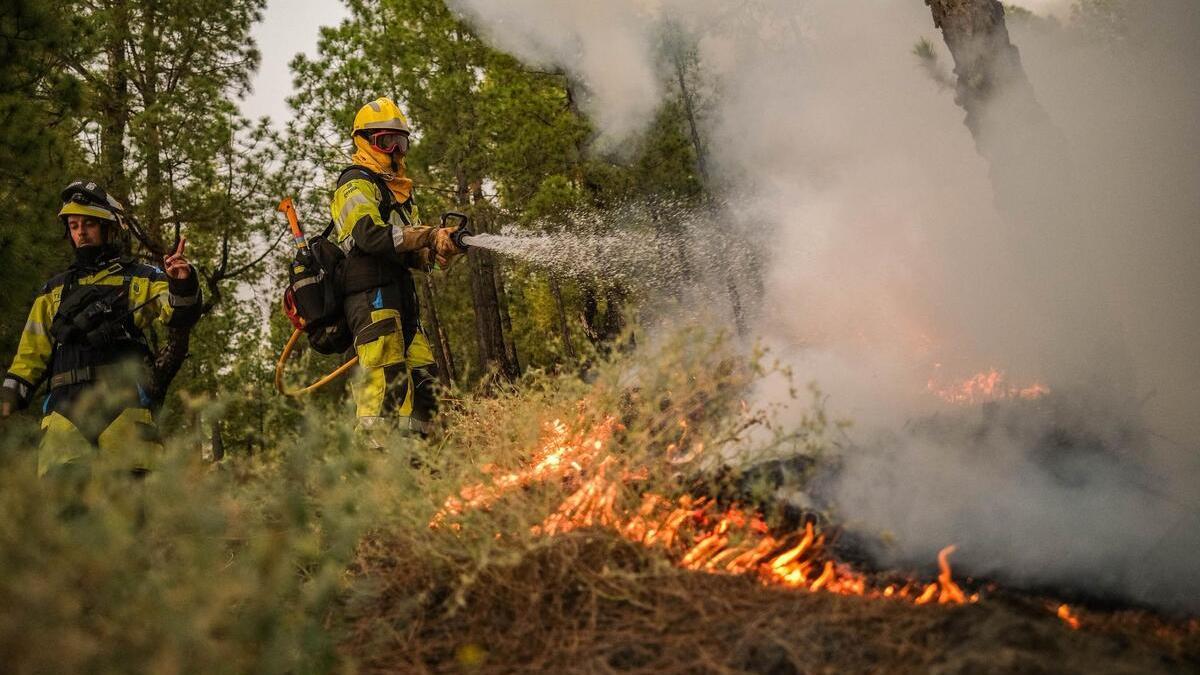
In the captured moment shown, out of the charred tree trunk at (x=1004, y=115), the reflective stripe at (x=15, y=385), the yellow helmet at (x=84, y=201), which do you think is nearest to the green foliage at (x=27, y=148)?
the yellow helmet at (x=84, y=201)

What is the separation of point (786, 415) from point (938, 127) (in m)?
4.82

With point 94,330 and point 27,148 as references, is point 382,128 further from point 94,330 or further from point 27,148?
point 27,148

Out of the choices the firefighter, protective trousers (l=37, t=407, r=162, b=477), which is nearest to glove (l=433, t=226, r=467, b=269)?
the firefighter

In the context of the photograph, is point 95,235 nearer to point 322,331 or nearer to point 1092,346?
point 322,331

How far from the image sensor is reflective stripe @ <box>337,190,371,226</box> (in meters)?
4.98

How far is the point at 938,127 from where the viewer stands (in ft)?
27.1

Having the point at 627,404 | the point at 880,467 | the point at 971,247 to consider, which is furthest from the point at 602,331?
the point at 880,467

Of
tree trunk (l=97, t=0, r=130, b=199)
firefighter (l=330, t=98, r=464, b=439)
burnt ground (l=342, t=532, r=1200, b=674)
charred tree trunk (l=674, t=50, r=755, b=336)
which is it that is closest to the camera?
burnt ground (l=342, t=532, r=1200, b=674)

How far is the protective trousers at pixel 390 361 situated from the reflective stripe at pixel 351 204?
429 millimetres

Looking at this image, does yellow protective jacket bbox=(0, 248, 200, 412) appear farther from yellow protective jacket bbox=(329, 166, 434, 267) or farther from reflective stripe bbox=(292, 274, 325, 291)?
yellow protective jacket bbox=(329, 166, 434, 267)

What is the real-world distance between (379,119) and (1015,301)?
4.09 meters

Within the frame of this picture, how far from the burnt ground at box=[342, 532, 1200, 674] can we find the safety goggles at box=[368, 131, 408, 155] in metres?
2.94

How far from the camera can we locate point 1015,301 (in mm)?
5539

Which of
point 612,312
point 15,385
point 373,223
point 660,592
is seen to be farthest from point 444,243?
point 612,312
